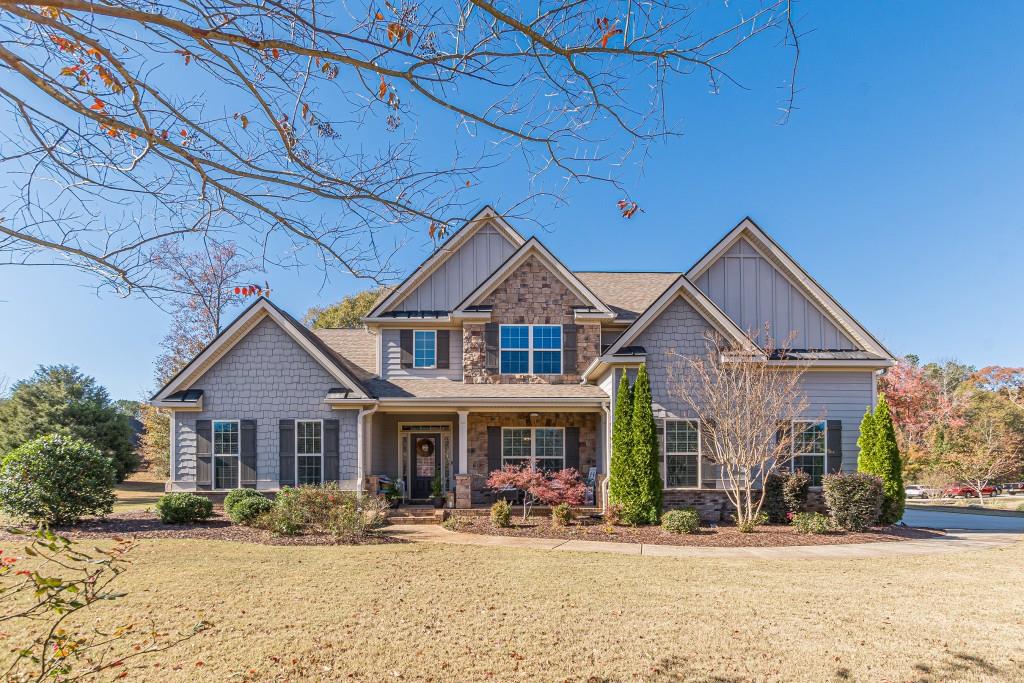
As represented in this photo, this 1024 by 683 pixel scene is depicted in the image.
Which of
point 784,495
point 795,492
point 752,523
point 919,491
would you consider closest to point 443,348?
point 752,523

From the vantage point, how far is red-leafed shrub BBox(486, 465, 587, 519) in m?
14.8

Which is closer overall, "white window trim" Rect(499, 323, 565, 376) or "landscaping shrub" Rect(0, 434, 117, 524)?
"landscaping shrub" Rect(0, 434, 117, 524)

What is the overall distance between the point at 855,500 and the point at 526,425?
28.4 ft

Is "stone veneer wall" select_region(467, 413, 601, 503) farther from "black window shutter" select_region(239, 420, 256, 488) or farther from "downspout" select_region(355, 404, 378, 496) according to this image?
"black window shutter" select_region(239, 420, 256, 488)

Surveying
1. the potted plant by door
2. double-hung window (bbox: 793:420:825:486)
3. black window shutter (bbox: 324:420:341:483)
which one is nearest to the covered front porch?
the potted plant by door

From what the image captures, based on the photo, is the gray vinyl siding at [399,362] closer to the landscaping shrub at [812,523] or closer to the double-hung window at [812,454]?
the double-hung window at [812,454]

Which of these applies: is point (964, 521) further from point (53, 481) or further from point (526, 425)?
point (53, 481)

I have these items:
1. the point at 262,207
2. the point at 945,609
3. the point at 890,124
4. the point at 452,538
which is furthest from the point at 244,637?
the point at 890,124

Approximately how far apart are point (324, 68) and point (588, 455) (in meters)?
14.6

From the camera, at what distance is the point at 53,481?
42.0 feet

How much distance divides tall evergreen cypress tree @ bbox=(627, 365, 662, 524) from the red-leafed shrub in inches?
61.5

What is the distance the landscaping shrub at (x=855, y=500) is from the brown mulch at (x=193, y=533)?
404 inches

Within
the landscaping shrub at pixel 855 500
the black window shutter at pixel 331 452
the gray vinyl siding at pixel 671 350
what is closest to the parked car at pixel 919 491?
the landscaping shrub at pixel 855 500

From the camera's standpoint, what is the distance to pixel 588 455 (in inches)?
686
